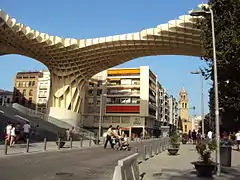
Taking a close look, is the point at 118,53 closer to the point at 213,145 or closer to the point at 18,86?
the point at 213,145

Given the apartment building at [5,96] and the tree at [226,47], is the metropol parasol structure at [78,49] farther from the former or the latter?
the apartment building at [5,96]

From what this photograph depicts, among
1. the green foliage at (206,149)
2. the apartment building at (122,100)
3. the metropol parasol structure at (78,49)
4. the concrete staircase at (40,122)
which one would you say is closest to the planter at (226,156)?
the green foliage at (206,149)

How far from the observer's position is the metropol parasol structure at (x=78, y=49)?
42656mm

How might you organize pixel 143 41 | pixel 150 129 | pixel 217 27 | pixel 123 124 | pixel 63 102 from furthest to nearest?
pixel 150 129
pixel 123 124
pixel 63 102
pixel 143 41
pixel 217 27

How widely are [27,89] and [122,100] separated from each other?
130 feet

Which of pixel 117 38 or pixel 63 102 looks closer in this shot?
pixel 117 38

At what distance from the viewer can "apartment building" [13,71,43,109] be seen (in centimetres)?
10531

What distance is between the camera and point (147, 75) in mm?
85625

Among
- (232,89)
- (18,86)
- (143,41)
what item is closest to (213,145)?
(232,89)

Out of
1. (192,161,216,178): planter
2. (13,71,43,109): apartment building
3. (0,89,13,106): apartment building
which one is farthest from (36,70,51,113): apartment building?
(192,161,216,178): planter

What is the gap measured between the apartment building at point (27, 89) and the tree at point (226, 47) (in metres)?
94.0

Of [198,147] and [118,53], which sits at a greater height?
[118,53]

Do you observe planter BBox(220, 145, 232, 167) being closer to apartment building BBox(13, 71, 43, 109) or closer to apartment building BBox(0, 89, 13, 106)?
apartment building BBox(13, 71, 43, 109)

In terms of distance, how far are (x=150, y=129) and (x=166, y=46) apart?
150ft
